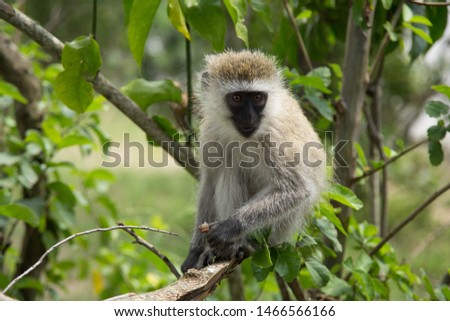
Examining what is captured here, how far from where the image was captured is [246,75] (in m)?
4.86

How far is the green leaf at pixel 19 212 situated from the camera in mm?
4621

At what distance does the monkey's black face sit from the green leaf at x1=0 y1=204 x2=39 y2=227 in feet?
5.82

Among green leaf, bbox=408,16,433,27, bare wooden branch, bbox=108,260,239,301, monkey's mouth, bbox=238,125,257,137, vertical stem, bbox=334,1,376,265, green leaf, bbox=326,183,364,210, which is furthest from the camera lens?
vertical stem, bbox=334,1,376,265

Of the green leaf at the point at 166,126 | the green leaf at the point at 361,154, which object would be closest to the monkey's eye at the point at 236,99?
the green leaf at the point at 166,126

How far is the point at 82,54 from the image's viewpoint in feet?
13.6

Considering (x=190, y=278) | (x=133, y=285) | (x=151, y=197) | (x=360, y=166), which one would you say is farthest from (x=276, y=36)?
(x=151, y=197)

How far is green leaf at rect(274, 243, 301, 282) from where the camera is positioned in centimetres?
372

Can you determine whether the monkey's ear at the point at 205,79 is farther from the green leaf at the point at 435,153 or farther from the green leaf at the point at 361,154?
the green leaf at the point at 435,153

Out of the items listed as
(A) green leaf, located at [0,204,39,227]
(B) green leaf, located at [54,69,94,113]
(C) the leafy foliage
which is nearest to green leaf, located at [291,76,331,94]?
(C) the leafy foliage

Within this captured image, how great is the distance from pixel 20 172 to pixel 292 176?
2.51 metres

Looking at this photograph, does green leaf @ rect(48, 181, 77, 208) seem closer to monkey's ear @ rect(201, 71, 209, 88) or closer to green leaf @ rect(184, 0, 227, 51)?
monkey's ear @ rect(201, 71, 209, 88)

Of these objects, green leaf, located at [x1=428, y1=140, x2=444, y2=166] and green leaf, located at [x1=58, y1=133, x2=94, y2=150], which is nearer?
green leaf, located at [x1=428, y1=140, x2=444, y2=166]

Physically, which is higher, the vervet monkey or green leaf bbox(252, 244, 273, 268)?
the vervet monkey

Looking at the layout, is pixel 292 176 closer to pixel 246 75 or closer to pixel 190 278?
pixel 246 75
